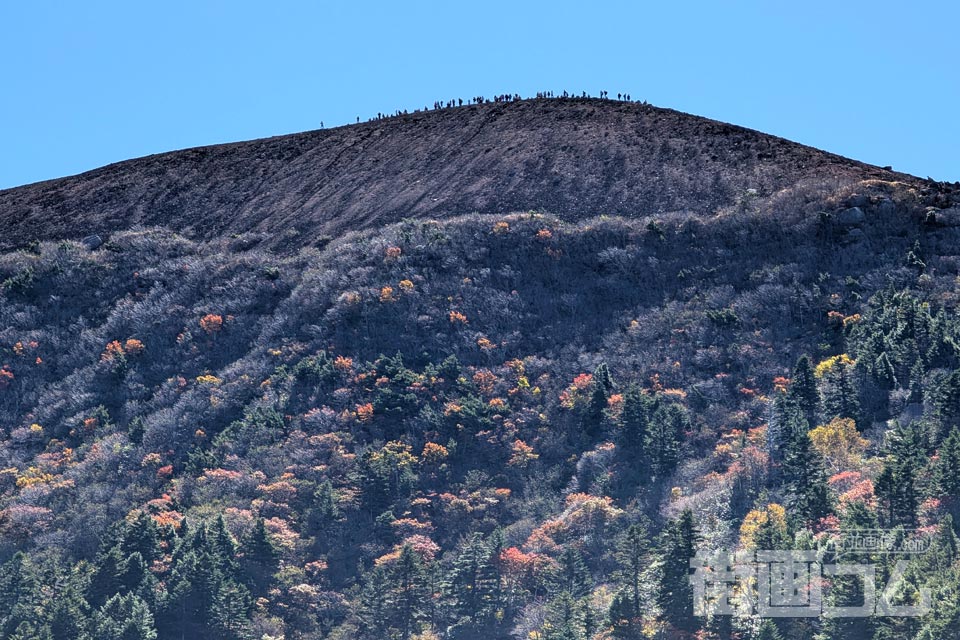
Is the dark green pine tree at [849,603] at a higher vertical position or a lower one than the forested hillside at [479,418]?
lower

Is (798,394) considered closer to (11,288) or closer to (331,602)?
(331,602)

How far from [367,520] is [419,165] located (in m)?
48.0

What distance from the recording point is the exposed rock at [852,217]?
102 metres

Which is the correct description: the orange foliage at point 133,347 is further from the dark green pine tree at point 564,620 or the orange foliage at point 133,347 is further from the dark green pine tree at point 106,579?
the dark green pine tree at point 564,620

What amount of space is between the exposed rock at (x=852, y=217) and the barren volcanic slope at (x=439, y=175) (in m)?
6.42

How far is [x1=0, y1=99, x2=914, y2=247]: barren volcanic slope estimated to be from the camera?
4525 inches

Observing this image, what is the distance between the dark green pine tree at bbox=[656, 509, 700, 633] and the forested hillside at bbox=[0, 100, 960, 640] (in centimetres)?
16

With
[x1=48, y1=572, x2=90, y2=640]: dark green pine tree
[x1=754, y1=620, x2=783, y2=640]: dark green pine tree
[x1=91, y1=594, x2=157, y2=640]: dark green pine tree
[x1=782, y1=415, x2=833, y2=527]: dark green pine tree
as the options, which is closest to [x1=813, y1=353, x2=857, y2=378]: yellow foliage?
[x1=782, y1=415, x2=833, y2=527]: dark green pine tree

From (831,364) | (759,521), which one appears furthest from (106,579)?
(831,364)

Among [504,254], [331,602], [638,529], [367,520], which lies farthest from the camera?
[504,254]

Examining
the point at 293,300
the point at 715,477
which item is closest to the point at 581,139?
the point at 293,300

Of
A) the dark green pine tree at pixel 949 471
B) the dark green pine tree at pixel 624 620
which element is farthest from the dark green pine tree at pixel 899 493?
the dark green pine tree at pixel 624 620

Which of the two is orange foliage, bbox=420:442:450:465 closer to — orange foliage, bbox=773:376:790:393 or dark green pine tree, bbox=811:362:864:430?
orange foliage, bbox=773:376:790:393

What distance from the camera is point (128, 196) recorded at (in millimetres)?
127875
